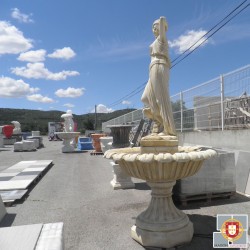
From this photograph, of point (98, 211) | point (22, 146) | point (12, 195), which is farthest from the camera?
point (22, 146)

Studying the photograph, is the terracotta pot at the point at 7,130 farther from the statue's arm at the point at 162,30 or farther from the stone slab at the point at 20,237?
the stone slab at the point at 20,237

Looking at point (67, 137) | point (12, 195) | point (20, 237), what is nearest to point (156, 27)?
point (20, 237)

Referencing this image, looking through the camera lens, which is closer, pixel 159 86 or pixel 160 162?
pixel 160 162

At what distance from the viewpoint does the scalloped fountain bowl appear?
372cm

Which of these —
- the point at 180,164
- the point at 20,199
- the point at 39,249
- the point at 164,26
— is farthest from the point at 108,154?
the point at 20,199

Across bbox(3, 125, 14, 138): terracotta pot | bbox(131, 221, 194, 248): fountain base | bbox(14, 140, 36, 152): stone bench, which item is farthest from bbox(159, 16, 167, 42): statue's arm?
bbox(3, 125, 14, 138): terracotta pot

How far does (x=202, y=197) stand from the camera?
19.4ft

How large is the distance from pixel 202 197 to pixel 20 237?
3812 mm

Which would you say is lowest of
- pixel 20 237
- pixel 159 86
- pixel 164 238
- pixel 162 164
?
pixel 164 238

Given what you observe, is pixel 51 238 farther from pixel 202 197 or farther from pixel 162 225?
pixel 202 197

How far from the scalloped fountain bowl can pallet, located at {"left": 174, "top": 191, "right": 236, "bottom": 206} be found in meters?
1.52

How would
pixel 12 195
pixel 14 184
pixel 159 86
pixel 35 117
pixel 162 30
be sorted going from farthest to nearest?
pixel 35 117, pixel 14 184, pixel 12 195, pixel 162 30, pixel 159 86

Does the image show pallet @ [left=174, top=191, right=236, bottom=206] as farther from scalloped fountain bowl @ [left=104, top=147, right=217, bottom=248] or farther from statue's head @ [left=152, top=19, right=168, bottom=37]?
statue's head @ [left=152, top=19, right=168, bottom=37]

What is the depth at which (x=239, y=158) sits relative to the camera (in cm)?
675
